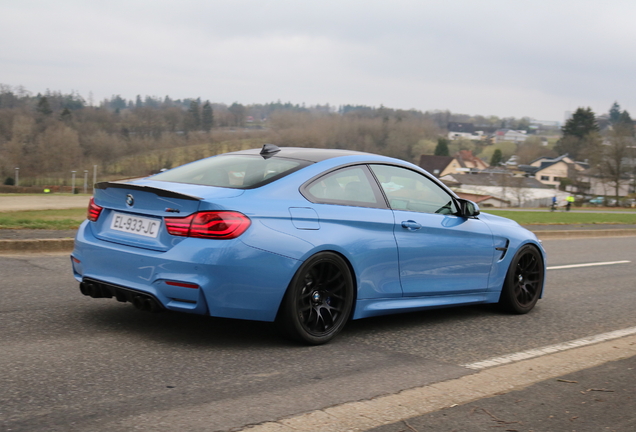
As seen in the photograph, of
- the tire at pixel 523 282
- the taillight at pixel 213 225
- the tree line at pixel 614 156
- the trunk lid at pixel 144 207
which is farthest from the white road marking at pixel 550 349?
the tree line at pixel 614 156

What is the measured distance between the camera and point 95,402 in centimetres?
354

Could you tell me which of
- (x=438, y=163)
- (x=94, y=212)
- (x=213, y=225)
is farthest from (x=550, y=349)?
(x=438, y=163)

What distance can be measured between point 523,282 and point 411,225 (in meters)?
2.08

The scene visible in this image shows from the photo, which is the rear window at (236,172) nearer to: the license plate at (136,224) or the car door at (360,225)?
the car door at (360,225)

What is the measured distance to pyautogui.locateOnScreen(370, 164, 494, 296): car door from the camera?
18.7 ft

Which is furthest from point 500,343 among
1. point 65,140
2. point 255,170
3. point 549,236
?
point 65,140

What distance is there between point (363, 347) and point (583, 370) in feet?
5.23

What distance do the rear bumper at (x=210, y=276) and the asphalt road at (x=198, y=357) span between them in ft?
1.18

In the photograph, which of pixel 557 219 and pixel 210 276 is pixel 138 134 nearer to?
pixel 557 219

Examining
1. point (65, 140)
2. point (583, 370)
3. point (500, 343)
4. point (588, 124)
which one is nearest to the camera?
point (583, 370)

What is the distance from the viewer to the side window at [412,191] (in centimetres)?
577

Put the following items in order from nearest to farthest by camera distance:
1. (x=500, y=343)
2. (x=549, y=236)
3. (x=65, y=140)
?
(x=500, y=343) < (x=549, y=236) < (x=65, y=140)

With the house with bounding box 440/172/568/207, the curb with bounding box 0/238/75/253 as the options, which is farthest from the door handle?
the house with bounding box 440/172/568/207

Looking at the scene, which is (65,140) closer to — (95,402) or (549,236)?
(549,236)
